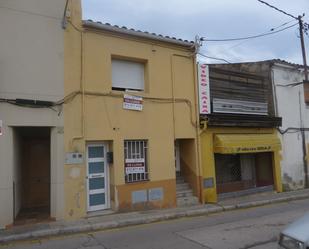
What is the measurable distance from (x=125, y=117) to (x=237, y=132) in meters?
5.25

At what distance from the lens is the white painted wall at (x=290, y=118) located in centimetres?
1628

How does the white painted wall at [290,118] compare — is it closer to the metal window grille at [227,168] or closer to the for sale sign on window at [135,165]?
the metal window grille at [227,168]

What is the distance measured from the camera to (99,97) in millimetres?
11180

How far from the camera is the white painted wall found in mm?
16281

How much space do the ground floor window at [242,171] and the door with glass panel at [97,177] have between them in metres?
5.12

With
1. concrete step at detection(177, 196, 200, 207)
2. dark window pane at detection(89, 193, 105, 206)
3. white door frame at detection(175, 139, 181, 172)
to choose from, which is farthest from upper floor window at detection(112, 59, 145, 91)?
concrete step at detection(177, 196, 200, 207)

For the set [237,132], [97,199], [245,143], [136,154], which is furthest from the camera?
[237,132]

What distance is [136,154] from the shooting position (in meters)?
11.9

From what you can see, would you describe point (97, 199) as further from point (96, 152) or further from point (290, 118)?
point (290, 118)

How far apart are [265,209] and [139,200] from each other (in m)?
4.33

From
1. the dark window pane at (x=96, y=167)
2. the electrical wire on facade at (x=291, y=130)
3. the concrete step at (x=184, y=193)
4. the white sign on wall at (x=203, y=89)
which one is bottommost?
the concrete step at (x=184, y=193)

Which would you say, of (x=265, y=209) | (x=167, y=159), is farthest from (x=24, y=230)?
(x=265, y=209)

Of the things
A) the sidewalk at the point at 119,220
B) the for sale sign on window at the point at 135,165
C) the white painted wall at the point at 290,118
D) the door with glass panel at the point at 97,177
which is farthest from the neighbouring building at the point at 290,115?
the door with glass panel at the point at 97,177

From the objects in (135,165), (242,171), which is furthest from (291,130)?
(135,165)
